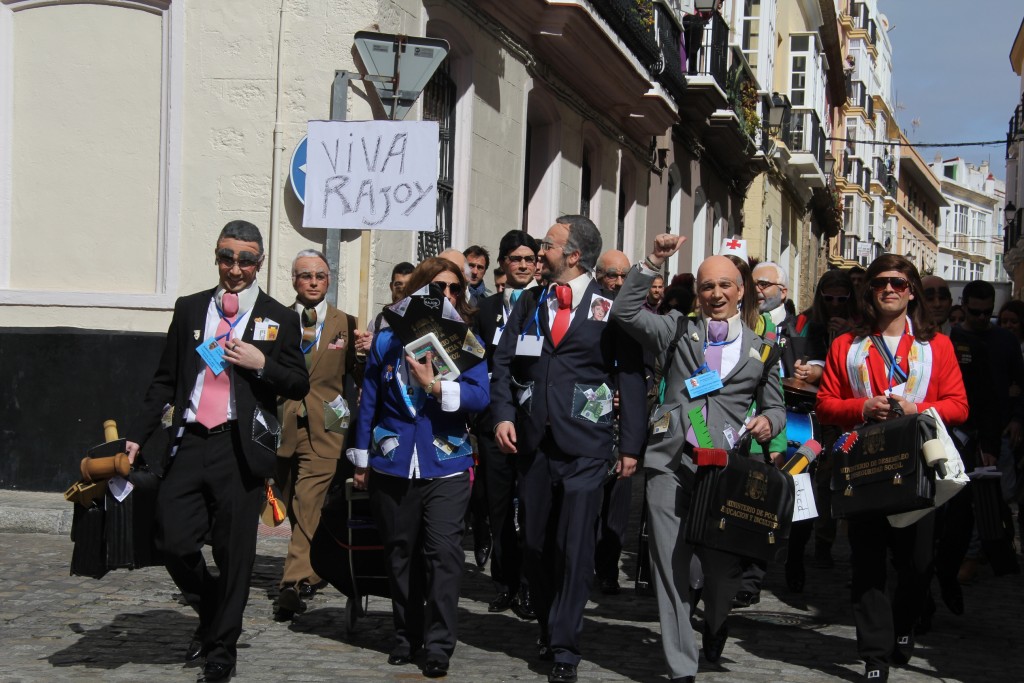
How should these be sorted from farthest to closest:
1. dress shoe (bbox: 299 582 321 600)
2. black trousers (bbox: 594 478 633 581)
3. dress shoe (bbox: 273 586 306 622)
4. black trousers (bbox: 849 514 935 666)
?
black trousers (bbox: 594 478 633 581) < dress shoe (bbox: 299 582 321 600) < dress shoe (bbox: 273 586 306 622) < black trousers (bbox: 849 514 935 666)

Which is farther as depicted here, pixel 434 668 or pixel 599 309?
pixel 599 309

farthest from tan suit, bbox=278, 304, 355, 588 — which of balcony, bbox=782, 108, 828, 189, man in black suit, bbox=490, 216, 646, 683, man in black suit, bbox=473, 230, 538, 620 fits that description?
balcony, bbox=782, 108, 828, 189

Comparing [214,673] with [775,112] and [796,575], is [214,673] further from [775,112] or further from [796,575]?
[775,112]

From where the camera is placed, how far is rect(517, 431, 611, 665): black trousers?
20.5 feet

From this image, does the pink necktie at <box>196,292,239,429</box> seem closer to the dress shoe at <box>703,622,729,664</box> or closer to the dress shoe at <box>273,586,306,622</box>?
the dress shoe at <box>273,586,306,622</box>

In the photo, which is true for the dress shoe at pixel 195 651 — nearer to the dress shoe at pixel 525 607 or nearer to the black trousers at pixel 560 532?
the black trousers at pixel 560 532

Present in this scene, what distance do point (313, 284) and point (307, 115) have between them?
362 cm

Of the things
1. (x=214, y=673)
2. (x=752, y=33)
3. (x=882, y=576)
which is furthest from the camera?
(x=752, y=33)

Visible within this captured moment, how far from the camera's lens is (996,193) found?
120125 mm

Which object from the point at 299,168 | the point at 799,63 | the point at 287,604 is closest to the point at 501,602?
the point at 287,604

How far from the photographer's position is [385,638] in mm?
7016

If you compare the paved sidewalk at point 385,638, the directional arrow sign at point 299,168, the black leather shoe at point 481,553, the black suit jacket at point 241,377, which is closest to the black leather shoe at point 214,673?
the paved sidewalk at point 385,638

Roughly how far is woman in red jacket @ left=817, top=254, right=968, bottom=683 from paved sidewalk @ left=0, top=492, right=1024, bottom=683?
16.9 inches

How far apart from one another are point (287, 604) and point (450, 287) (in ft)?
6.17
